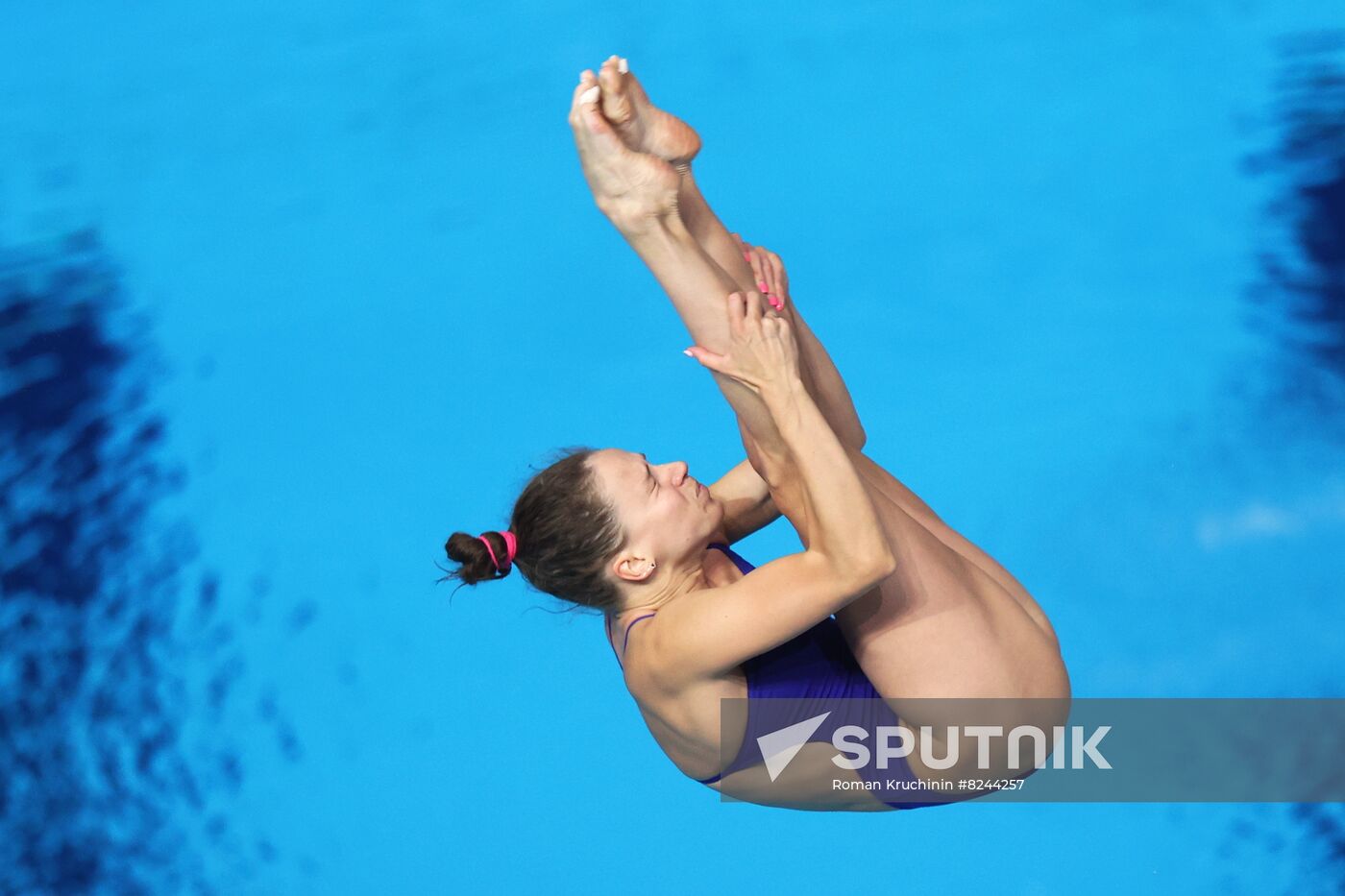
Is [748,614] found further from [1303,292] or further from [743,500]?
[1303,292]

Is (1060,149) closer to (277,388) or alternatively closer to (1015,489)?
(1015,489)

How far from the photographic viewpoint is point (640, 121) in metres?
1.88

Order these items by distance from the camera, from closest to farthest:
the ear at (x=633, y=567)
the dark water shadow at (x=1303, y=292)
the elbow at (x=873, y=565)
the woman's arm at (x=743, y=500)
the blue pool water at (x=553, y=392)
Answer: the elbow at (x=873, y=565) < the ear at (x=633, y=567) < the woman's arm at (x=743, y=500) < the dark water shadow at (x=1303, y=292) < the blue pool water at (x=553, y=392)

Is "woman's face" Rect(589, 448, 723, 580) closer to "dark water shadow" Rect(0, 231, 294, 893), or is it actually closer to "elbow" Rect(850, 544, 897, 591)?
"elbow" Rect(850, 544, 897, 591)

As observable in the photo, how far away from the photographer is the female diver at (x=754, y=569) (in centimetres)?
177

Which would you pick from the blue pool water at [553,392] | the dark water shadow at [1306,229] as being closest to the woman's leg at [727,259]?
the blue pool water at [553,392]

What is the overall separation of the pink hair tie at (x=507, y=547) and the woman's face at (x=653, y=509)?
0.16 m

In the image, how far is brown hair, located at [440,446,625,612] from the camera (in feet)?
6.68

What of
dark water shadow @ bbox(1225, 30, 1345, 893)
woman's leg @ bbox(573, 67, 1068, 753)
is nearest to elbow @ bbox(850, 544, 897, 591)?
woman's leg @ bbox(573, 67, 1068, 753)

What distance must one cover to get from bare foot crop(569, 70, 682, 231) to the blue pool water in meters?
2.22

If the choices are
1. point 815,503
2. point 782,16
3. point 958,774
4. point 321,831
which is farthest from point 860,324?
point 815,503

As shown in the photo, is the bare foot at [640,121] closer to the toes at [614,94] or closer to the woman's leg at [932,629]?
the toes at [614,94]

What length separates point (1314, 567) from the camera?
12.3 feet

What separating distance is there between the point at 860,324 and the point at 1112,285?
0.72 meters
